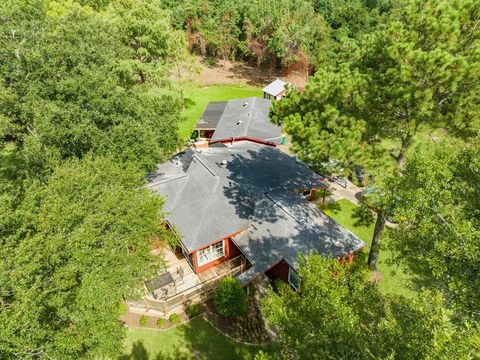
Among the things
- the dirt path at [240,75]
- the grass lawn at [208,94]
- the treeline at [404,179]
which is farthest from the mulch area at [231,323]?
the dirt path at [240,75]

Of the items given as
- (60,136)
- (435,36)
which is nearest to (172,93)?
(60,136)

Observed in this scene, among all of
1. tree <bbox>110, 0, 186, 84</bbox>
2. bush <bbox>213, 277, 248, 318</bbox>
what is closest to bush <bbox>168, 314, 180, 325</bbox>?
bush <bbox>213, 277, 248, 318</bbox>

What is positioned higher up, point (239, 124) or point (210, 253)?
point (239, 124)

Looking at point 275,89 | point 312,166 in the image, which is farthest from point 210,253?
point 275,89

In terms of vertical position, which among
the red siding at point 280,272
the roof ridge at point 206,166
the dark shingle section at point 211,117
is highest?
the roof ridge at point 206,166

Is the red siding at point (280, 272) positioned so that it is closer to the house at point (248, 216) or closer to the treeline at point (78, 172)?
the house at point (248, 216)

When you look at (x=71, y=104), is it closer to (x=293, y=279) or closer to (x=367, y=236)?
(x=293, y=279)
